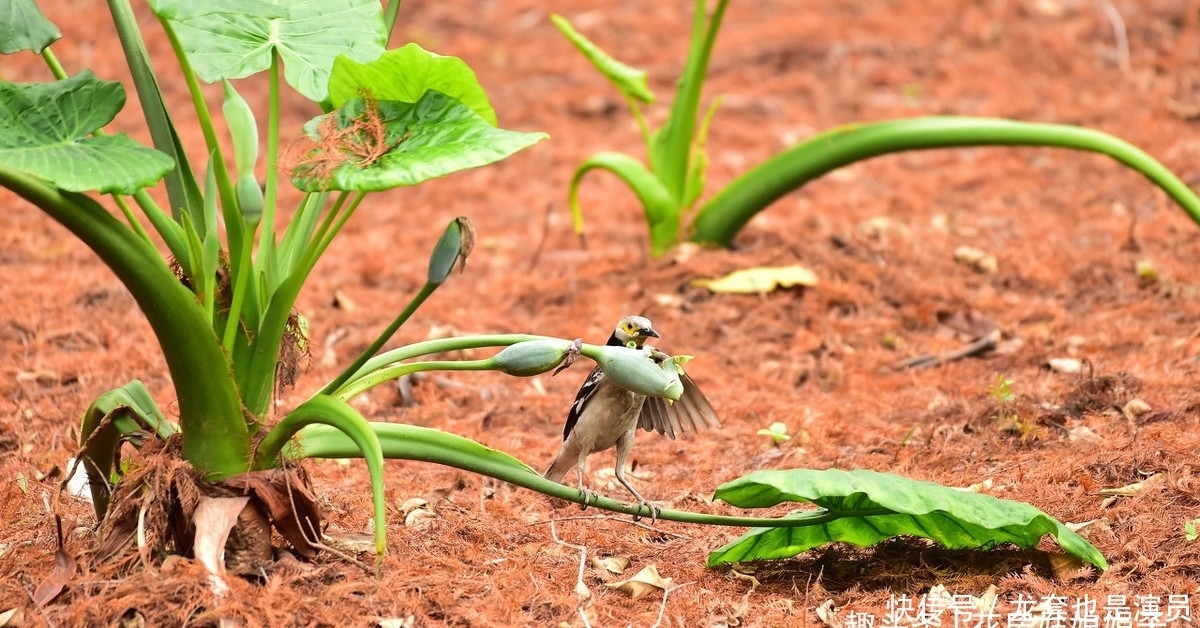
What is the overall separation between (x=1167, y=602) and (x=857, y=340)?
1766 mm

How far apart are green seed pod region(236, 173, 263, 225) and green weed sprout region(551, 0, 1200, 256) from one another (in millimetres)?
2333

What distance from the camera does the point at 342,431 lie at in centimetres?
198

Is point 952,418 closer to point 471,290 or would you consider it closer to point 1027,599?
point 1027,599

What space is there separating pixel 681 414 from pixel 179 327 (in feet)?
3.28

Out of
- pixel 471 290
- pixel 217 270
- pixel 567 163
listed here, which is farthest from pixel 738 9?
pixel 217 270

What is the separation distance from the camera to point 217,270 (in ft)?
7.16

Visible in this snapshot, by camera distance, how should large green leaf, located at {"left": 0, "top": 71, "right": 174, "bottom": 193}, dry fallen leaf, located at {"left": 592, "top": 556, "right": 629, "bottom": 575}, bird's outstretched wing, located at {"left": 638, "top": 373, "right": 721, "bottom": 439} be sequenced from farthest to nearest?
bird's outstretched wing, located at {"left": 638, "top": 373, "right": 721, "bottom": 439} < dry fallen leaf, located at {"left": 592, "top": 556, "right": 629, "bottom": 575} < large green leaf, located at {"left": 0, "top": 71, "right": 174, "bottom": 193}

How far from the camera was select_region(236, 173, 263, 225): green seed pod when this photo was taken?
74.4 inches

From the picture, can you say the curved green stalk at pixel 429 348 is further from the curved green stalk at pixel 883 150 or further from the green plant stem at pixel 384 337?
the curved green stalk at pixel 883 150

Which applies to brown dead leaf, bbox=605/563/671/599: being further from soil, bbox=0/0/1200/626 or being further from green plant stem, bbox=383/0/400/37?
green plant stem, bbox=383/0/400/37

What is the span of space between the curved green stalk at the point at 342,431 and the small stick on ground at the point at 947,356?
1.97m

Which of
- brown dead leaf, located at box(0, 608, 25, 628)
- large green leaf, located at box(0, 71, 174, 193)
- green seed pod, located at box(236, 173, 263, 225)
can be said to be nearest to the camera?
large green leaf, located at box(0, 71, 174, 193)

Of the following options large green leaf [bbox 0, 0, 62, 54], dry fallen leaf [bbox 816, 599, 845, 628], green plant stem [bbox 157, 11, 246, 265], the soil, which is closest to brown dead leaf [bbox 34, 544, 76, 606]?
the soil

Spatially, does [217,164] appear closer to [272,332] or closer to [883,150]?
[272,332]
